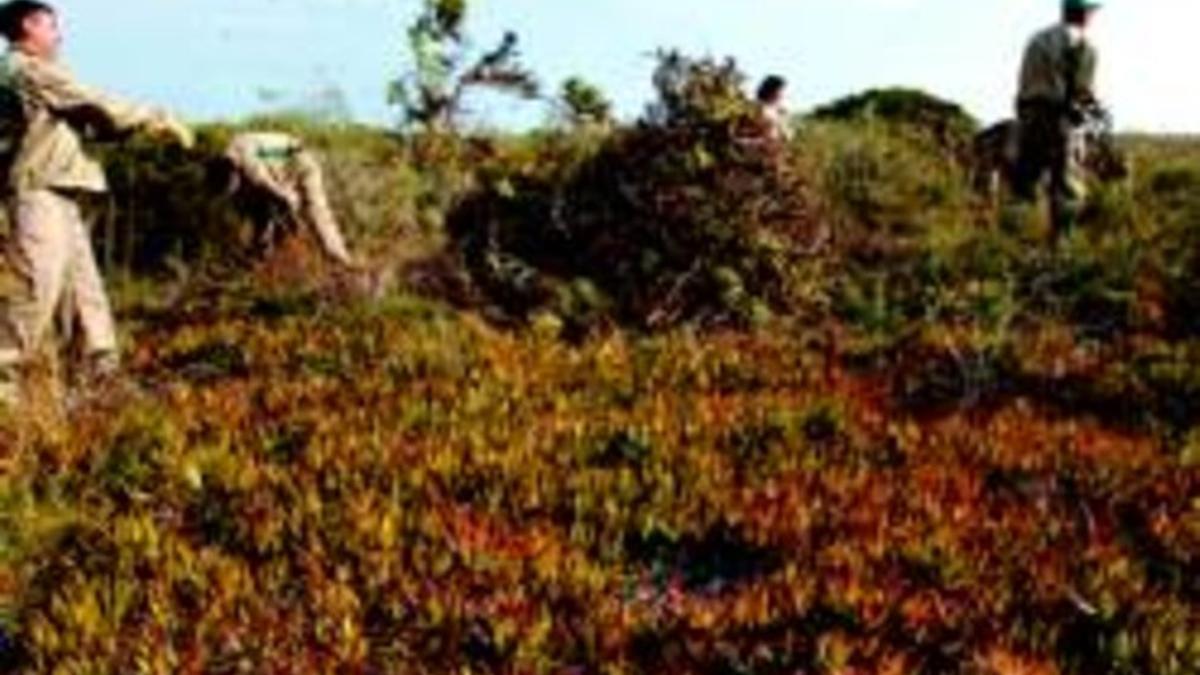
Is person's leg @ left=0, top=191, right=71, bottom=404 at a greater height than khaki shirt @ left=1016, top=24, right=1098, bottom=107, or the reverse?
khaki shirt @ left=1016, top=24, right=1098, bottom=107

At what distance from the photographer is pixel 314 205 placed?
59.6 feet

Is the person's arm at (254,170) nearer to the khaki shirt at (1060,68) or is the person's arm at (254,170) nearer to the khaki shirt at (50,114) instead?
the khaki shirt at (50,114)

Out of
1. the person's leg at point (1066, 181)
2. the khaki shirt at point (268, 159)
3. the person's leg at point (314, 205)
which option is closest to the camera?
the person's leg at point (314, 205)

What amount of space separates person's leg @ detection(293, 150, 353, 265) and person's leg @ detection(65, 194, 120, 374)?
14.7ft

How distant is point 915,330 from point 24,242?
5.78 meters

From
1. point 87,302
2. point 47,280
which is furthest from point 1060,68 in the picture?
point 47,280

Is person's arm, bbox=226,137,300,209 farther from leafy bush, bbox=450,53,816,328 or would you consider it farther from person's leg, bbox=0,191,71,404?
person's leg, bbox=0,191,71,404

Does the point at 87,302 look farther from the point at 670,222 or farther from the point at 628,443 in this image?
the point at 670,222

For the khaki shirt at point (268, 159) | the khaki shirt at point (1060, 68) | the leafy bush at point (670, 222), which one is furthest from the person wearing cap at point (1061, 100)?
the khaki shirt at point (268, 159)

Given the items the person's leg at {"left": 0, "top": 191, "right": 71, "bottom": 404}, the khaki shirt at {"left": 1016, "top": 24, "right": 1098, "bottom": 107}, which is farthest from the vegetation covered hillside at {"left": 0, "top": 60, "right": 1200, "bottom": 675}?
the khaki shirt at {"left": 1016, "top": 24, "right": 1098, "bottom": 107}

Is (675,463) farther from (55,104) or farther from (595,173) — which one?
(595,173)

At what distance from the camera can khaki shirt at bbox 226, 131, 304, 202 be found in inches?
725

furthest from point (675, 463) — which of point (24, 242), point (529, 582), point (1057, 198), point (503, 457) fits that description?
point (1057, 198)

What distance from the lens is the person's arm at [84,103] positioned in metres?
12.8
